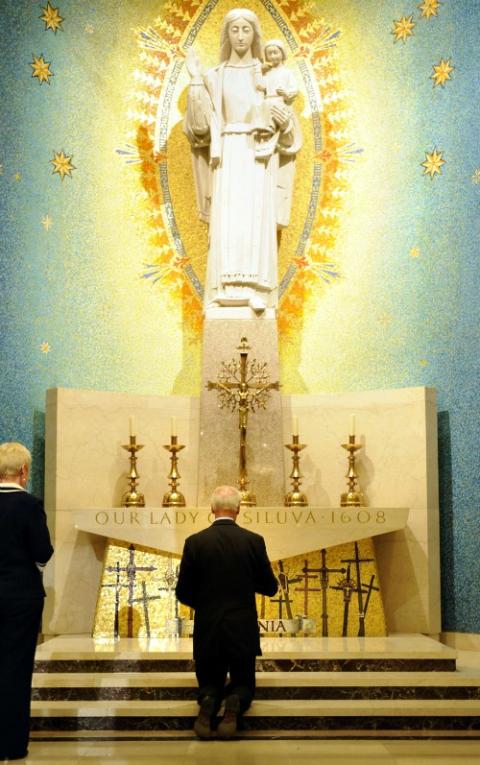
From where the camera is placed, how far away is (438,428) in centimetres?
917

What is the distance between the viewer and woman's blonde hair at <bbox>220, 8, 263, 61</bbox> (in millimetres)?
9188

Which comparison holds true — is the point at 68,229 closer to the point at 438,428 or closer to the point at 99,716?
the point at 438,428

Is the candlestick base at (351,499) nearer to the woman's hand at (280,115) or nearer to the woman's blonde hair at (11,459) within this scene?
the woman's hand at (280,115)

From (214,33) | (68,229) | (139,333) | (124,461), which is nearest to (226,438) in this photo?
(124,461)

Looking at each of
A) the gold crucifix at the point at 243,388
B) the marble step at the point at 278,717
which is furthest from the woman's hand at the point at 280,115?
the marble step at the point at 278,717

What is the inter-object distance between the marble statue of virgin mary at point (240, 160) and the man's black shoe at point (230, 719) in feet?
12.4

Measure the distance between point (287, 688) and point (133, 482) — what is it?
8.51 ft

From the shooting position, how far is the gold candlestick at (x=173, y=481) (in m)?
8.42

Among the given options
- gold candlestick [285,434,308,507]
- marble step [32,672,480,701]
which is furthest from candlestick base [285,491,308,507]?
marble step [32,672,480,701]

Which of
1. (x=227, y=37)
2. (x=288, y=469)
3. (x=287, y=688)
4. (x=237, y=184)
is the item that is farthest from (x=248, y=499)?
(x=227, y=37)

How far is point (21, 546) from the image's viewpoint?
547cm

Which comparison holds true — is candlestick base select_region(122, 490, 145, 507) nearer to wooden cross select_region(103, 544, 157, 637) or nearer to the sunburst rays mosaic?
wooden cross select_region(103, 544, 157, 637)

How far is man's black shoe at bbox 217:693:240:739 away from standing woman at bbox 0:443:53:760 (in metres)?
1.00

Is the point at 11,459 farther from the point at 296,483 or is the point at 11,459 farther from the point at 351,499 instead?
the point at 351,499
